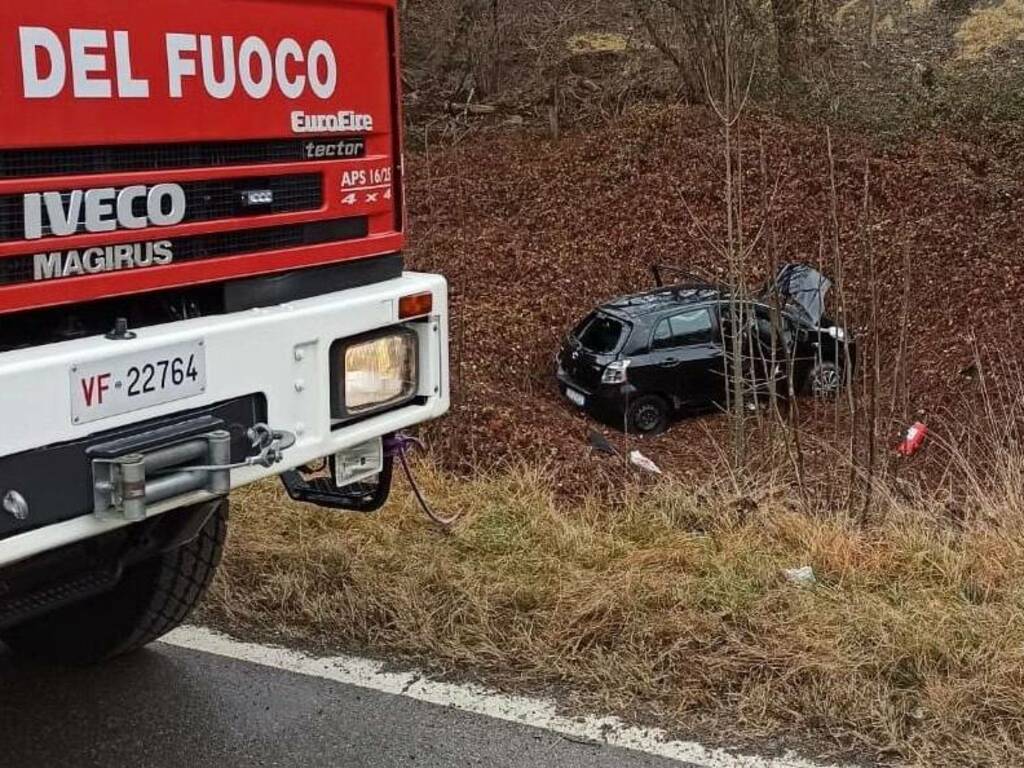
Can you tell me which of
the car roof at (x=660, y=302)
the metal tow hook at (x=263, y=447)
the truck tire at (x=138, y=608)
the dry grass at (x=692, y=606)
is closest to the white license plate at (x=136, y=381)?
the metal tow hook at (x=263, y=447)

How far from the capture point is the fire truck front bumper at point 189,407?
2520 millimetres

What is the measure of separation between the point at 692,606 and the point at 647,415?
360 inches

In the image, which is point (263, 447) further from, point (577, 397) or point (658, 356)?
point (577, 397)

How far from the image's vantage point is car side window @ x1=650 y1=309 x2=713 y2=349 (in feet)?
42.8

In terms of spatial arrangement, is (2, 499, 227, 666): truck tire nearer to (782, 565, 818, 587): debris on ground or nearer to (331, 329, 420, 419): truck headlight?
(331, 329, 420, 419): truck headlight

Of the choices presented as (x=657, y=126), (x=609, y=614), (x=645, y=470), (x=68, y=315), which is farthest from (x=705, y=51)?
(x=68, y=315)

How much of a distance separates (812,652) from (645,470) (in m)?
4.37

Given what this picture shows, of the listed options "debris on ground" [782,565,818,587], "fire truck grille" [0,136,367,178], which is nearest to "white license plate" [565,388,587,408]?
"debris on ground" [782,565,818,587]

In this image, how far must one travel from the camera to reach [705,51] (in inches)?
662

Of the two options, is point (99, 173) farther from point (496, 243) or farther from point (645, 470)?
point (496, 243)

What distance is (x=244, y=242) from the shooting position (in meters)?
3.23

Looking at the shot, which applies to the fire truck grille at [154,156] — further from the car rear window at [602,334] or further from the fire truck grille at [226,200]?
the car rear window at [602,334]

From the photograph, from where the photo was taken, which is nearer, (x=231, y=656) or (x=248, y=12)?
(x=248, y=12)

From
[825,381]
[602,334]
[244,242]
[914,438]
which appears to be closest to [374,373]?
[244,242]
